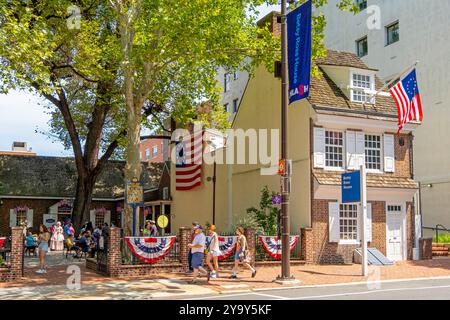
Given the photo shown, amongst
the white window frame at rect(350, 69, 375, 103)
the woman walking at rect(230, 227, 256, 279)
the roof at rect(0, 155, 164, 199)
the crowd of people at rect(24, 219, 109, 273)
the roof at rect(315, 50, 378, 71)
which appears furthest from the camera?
the roof at rect(0, 155, 164, 199)

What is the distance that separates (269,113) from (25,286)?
48.0 feet

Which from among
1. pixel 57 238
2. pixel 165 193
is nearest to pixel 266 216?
pixel 57 238

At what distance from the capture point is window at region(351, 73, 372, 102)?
958 inches

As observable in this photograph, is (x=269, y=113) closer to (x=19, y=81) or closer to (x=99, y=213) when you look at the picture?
(x=19, y=81)

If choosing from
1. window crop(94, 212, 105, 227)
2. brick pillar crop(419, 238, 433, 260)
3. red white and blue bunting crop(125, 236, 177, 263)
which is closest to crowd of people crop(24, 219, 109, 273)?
red white and blue bunting crop(125, 236, 177, 263)

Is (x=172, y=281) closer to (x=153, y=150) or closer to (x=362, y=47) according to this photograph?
(x=362, y=47)

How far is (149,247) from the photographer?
1827 cm

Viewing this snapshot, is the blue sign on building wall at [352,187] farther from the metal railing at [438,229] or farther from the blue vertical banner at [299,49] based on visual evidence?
the metal railing at [438,229]

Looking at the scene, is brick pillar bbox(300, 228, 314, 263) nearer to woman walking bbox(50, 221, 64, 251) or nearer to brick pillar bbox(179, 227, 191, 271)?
brick pillar bbox(179, 227, 191, 271)

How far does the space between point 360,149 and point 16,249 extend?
48.8ft

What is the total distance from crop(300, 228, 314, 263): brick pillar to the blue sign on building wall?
2.64 meters

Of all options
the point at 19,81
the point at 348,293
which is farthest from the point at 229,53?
the point at 348,293

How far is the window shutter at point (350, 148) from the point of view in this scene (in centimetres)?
2358

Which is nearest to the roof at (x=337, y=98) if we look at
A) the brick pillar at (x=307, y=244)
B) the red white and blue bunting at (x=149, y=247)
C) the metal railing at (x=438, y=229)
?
the brick pillar at (x=307, y=244)
